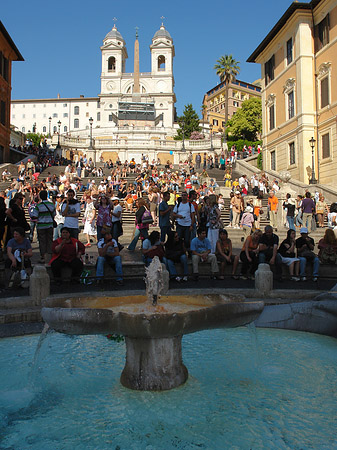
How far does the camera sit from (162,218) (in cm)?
1141

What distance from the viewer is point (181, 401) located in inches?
168

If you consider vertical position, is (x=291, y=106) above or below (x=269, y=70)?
below

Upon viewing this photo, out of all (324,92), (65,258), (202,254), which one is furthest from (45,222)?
(324,92)

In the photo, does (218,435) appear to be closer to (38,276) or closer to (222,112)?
(38,276)

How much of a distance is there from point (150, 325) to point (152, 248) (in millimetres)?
5312

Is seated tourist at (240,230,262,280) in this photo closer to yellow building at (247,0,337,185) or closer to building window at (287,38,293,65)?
yellow building at (247,0,337,185)

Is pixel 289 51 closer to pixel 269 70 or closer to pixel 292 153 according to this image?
pixel 269 70

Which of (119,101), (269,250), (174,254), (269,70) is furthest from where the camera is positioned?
(119,101)

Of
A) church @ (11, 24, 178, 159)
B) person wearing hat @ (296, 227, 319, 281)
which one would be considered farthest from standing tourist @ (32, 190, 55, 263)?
church @ (11, 24, 178, 159)

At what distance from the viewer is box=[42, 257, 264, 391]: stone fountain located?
163 inches

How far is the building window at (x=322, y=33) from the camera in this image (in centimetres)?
2583

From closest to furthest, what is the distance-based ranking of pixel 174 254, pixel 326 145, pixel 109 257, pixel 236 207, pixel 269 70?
1. pixel 109 257
2. pixel 174 254
3. pixel 236 207
4. pixel 326 145
5. pixel 269 70

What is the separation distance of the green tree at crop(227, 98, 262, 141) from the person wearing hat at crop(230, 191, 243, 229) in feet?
161

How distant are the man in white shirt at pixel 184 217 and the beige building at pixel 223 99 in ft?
298
